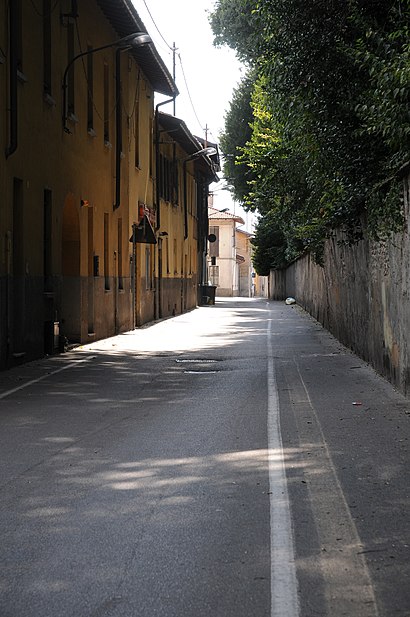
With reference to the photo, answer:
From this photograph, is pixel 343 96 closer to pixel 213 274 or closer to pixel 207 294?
pixel 207 294

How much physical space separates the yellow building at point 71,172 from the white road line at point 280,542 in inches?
344

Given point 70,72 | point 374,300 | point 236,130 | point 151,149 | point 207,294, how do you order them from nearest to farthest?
point 374,300
point 70,72
point 151,149
point 236,130
point 207,294

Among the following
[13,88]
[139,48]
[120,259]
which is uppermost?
[139,48]

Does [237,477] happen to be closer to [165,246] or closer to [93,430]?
[93,430]

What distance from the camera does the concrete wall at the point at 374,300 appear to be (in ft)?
40.1

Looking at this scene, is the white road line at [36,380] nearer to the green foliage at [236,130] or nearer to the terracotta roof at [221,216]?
the green foliage at [236,130]

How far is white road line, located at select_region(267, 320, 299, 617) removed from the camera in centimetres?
443

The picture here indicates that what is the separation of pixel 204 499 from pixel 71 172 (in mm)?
15381

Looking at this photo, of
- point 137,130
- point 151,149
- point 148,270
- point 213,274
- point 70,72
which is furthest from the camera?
point 213,274

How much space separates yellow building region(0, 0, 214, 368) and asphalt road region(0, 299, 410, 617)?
13.5 feet

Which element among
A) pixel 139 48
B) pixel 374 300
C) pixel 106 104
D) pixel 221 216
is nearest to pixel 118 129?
pixel 106 104

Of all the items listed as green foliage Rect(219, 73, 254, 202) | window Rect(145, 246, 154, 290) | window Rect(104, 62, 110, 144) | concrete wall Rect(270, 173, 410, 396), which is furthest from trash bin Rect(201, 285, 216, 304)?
window Rect(104, 62, 110, 144)

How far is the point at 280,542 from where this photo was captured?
5.43 metres

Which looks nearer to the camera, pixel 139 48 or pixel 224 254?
pixel 139 48
